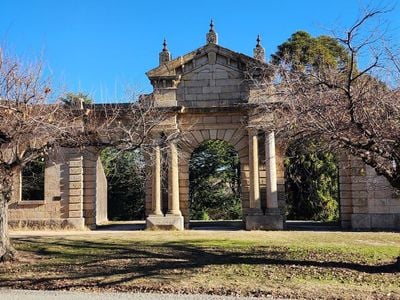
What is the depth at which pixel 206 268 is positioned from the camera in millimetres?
11086

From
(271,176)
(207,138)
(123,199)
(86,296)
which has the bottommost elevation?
(86,296)

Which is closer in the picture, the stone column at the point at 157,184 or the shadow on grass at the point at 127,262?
the shadow on grass at the point at 127,262

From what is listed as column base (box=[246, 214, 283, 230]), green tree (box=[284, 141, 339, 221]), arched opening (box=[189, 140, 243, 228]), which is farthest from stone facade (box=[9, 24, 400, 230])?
arched opening (box=[189, 140, 243, 228])

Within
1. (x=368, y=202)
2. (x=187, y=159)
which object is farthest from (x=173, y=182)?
(x=368, y=202)

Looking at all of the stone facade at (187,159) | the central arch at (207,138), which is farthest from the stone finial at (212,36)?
the central arch at (207,138)

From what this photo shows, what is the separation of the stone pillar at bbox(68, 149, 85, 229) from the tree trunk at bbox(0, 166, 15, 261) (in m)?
9.37

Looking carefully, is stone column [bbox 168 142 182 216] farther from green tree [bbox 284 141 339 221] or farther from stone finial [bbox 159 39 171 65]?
green tree [bbox 284 141 339 221]

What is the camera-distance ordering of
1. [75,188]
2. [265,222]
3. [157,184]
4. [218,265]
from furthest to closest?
[75,188]
[157,184]
[265,222]
[218,265]

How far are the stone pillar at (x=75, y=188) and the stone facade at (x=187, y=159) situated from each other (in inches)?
1.7

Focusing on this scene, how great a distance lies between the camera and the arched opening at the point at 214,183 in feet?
115

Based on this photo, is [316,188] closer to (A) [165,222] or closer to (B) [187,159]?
(B) [187,159]

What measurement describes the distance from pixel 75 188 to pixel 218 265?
12235mm

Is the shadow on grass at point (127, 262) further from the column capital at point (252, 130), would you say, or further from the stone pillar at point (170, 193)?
the column capital at point (252, 130)

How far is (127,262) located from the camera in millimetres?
12023
